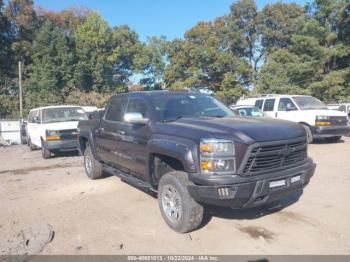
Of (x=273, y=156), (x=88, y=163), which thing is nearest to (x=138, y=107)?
(x=273, y=156)

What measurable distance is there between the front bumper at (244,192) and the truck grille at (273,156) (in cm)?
12

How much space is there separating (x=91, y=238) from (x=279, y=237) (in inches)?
99.6

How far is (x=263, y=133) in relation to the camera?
14.7 feet

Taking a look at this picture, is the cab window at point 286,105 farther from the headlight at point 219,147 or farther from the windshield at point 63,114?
the headlight at point 219,147

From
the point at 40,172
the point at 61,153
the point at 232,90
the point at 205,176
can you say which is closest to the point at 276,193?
the point at 205,176

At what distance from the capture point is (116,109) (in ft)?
22.5

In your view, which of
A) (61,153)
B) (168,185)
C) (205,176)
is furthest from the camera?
(61,153)

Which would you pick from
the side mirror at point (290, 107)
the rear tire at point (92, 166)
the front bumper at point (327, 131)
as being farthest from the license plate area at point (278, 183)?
the side mirror at point (290, 107)

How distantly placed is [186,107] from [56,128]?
293 inches

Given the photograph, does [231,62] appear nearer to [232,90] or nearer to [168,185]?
[232,90]

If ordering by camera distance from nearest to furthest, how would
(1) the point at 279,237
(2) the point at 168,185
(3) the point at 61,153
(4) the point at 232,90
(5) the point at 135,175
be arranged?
(1) the point at 279,237 → (2) the point at 168,185 → (5) the point at 135,175 → (3) the point at 61,153 → (4) the point at 232,90

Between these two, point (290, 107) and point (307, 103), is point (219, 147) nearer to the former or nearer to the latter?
point (290, 107)

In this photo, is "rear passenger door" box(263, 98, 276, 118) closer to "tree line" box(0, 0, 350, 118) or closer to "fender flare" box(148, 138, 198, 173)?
"fender flare" box(148, 138, 198, 173)

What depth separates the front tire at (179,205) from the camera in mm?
4629
